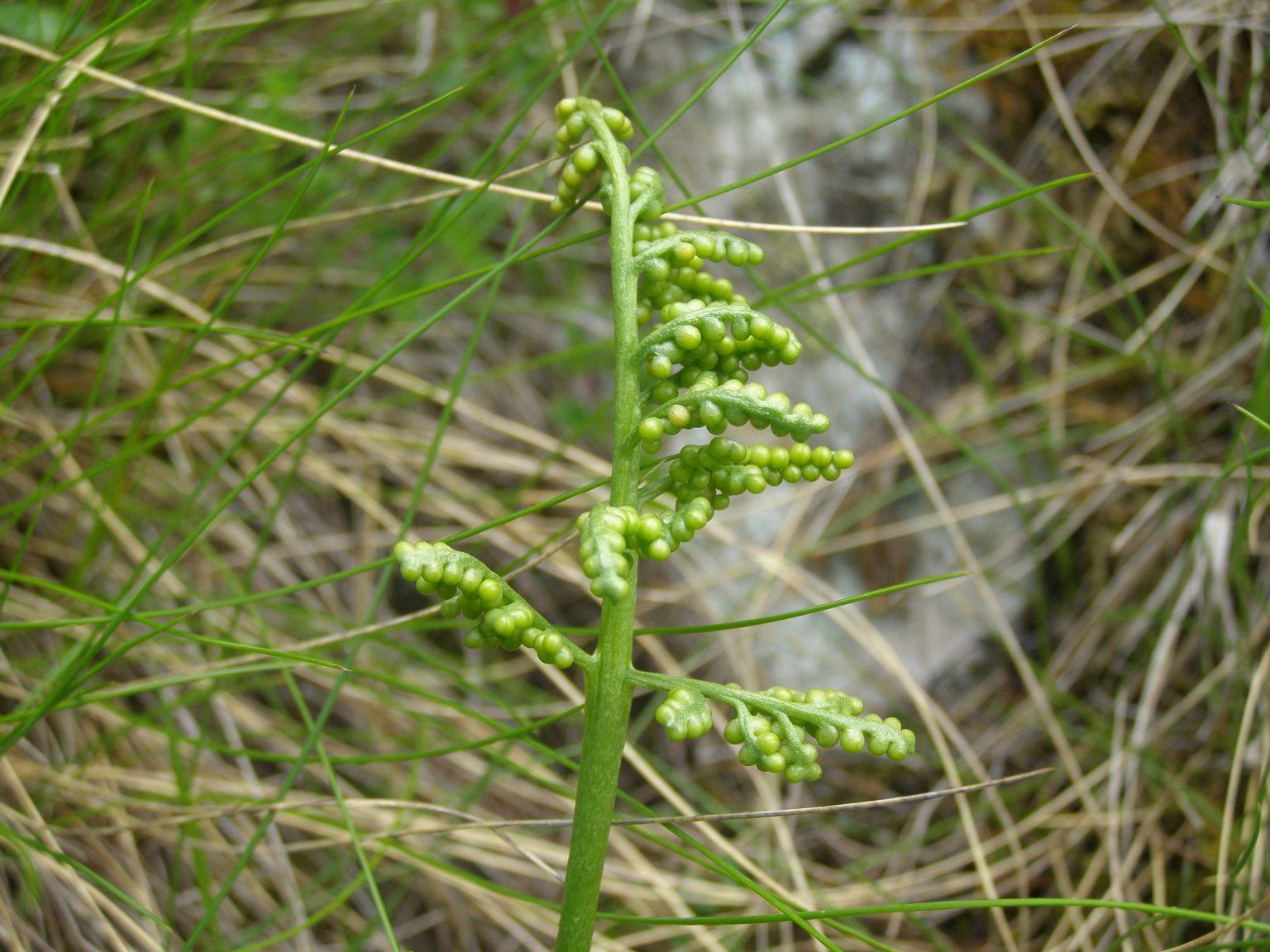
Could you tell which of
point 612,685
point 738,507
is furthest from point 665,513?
point 738,507

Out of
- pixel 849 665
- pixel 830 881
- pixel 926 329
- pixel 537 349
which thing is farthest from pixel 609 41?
pixel 830 881

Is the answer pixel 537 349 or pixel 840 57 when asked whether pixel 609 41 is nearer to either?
pixel 840 57

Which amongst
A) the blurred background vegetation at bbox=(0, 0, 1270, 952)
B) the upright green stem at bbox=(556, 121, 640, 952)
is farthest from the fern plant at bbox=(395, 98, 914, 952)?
the blurred background vegetation at bbox=(0, 0, 1270, 952)

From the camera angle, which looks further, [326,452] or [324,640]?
[326,452]

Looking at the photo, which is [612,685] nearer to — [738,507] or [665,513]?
[665,513]

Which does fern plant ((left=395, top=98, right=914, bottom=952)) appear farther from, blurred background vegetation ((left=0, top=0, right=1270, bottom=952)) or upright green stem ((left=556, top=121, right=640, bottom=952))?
blurred background vegetation ((left=0, top=0, right=1270, bottom=952))

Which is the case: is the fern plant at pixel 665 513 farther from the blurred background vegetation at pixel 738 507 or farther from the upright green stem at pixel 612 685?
the blurred background vegetation at pixel 738 507

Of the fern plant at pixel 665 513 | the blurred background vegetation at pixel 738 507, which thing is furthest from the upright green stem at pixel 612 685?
the blurred background vegetation at pixel 738 507
